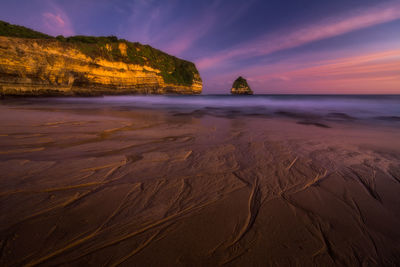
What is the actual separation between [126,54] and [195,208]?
152 feet

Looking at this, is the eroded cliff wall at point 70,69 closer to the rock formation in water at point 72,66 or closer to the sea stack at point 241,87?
the rock formation in water at point 72,66

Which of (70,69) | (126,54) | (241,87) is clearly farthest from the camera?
(241,87)

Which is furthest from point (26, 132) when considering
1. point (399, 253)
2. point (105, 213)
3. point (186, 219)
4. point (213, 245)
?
point (399, 253)

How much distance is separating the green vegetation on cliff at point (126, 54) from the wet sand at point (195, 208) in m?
33.5

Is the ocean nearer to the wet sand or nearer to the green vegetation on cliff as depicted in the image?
the wet sand

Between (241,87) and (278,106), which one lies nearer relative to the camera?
(278,106)

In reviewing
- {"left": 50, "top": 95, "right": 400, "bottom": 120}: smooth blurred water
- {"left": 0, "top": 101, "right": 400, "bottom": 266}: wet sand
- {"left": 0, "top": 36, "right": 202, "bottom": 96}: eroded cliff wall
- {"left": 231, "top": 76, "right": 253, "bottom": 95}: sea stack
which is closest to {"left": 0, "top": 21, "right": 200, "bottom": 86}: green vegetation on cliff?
Result: {"left": 0, "top": 36, "right": 202, "bottom": 96}: eroded cliff wall

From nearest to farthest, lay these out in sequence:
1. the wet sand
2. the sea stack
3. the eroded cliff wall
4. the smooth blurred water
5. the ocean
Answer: the wet sand < the ocean < the smooth blurred water < the eroded cliff wall < the sea stack

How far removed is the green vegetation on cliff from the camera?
2897 cm

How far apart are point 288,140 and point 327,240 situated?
10.7ft

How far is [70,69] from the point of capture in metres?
27.1

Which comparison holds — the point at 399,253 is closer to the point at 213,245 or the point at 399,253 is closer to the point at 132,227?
the point at 213,245

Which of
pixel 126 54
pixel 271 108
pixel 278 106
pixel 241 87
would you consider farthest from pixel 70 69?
pixel 241 87

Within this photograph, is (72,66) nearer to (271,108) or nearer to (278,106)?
(271,108)
